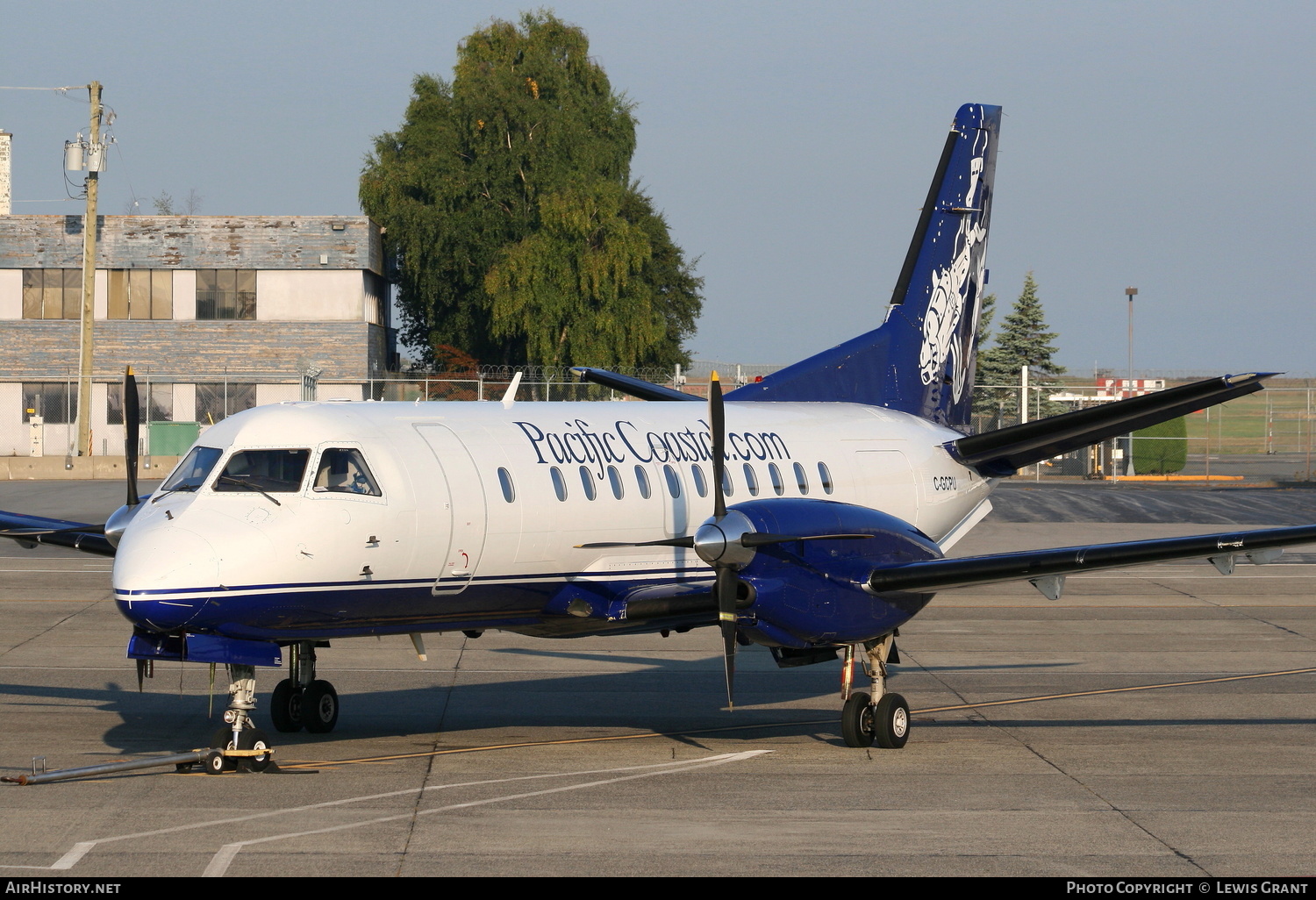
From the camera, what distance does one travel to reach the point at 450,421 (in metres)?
14.2

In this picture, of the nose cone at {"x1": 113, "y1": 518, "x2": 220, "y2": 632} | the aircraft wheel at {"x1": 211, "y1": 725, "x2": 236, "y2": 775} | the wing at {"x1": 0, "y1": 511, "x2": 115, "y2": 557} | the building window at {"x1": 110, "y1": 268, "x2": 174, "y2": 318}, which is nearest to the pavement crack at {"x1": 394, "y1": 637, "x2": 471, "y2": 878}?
the aircraft wheel at {"x1": 211, "y1": 725, "x2": 236, "y2": 775}

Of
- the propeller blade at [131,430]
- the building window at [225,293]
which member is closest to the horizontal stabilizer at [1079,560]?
the propeller blade at [131,430]

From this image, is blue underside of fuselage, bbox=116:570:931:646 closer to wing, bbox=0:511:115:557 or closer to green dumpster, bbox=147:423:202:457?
wing, bbox=0:511:115:557

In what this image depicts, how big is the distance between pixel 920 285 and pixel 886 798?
1042cm

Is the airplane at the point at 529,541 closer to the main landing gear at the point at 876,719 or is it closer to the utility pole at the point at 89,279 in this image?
the main landing gear at the point at 876,719

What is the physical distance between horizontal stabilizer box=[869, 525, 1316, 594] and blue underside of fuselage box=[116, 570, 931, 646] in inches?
14.9

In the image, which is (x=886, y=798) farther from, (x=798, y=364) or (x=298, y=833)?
(x=798, y=364)

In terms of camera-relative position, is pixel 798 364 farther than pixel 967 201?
No

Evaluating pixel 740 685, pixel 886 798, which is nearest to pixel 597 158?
pixel 740 685

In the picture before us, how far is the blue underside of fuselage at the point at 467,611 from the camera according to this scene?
1169 centimetres

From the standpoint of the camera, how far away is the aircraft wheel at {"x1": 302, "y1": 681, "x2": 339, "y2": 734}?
1434cm

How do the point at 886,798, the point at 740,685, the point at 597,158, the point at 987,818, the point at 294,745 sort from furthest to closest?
the point at 597,158 < the point at 740,685 < the point at 294,745 < the point at 886,798 < the point at 987,818

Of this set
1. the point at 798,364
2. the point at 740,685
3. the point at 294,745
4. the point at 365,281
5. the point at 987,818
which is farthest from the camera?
the point at 365,281

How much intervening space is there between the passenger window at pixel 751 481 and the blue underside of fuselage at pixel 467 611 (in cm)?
151
